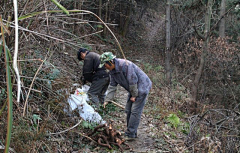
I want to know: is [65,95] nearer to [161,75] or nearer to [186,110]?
[186,110]

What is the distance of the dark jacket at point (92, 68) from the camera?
6.19 metres

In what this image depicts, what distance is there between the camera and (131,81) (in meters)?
4.98

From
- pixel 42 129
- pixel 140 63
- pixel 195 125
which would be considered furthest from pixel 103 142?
pixel 140 63

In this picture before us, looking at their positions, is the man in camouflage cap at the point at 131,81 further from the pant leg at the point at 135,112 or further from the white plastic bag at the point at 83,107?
the white plastic bag at the point at 83,107

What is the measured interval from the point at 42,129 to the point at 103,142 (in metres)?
1.53

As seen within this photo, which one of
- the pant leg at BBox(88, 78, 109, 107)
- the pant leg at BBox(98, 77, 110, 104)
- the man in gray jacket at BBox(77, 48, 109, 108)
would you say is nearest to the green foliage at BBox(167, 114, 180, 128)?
the pant leg at BBox(98, 77, 110, 104)

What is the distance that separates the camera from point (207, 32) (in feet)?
32.1

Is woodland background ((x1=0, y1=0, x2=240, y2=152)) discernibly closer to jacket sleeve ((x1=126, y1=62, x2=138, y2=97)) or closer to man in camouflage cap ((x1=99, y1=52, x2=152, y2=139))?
man in camouflage cap ((x1=99, y1=52, x2=152, y2=139))

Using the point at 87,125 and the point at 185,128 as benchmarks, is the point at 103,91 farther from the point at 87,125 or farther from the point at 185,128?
the point at 185,128

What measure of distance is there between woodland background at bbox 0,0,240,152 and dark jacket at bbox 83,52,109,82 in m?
0.28

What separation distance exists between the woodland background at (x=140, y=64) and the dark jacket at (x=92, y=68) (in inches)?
11.1

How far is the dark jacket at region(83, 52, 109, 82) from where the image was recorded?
6.19m

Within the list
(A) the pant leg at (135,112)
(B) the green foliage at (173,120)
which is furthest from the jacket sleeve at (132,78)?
(B) the green foliage at (173,120)

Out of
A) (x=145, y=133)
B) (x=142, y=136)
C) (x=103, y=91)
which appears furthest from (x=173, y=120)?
(x=103, y=91)
